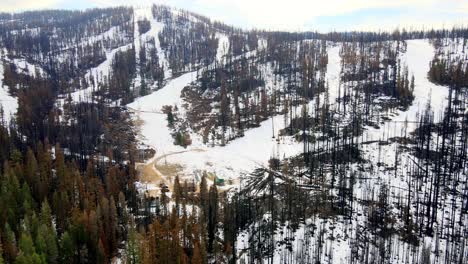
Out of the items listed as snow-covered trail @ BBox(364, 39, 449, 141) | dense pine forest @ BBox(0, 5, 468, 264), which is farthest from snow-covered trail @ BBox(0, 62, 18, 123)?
snow-covered trail @ BBox(364, 39, 449, 141)

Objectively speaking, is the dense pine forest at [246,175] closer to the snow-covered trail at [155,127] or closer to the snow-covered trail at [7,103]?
the snow-covered trail at [155,127]

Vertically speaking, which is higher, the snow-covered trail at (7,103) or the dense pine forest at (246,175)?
the snow-covered trail at (7,103)

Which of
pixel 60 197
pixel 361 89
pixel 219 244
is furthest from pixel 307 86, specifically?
pixel 60 197


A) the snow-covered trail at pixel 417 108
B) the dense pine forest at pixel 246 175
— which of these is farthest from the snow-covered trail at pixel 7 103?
the snow-covered trail at pixel 417 108

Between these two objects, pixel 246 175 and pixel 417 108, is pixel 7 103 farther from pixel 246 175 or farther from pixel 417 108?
pixel 417 108

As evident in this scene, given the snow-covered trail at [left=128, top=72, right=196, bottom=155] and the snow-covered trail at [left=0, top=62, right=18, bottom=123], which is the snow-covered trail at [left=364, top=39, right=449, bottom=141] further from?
the snow-covered trail at [left=0, top=62, right=18, bottom=123]

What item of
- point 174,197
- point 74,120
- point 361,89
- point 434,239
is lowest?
point 434,239

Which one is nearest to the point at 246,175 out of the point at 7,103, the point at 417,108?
the point at 417,108

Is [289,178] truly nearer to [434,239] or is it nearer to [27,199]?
[434,239]
